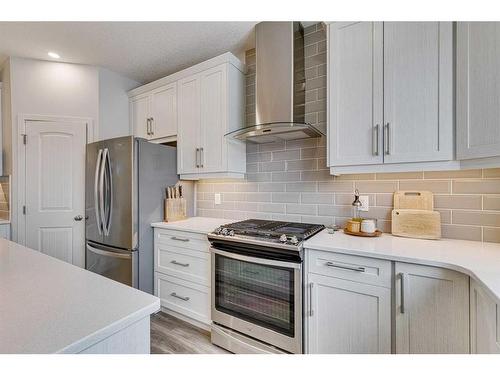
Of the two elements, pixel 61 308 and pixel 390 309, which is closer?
pixel 61 308

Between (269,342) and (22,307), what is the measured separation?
141 centimetres

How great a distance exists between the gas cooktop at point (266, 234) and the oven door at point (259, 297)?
0.39 feet

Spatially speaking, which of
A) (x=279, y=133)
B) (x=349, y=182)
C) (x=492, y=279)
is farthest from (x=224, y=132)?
(x=492, y=279)

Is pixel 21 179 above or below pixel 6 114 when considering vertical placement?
below

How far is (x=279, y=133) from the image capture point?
1.98m

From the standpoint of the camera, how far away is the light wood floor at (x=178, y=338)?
1860 mm

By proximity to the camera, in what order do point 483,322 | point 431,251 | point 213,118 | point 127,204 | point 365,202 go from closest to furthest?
point 483,322 < point 431,251 < point 365,202 < point 127,204 < point 213,118

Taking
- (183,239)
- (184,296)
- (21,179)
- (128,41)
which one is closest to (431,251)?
(183,239)

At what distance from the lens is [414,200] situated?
1.73m

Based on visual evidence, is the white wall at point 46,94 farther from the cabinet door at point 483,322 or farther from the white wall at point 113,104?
the cabinet door at point 483,322

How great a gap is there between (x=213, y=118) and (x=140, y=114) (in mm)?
1155

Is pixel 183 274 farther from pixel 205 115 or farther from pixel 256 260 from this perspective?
pixel 205 115

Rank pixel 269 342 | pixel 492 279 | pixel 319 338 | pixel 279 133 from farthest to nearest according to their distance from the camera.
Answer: pixel 279 133
pixel 269 342
pixel 319 338
pixel 492 279
